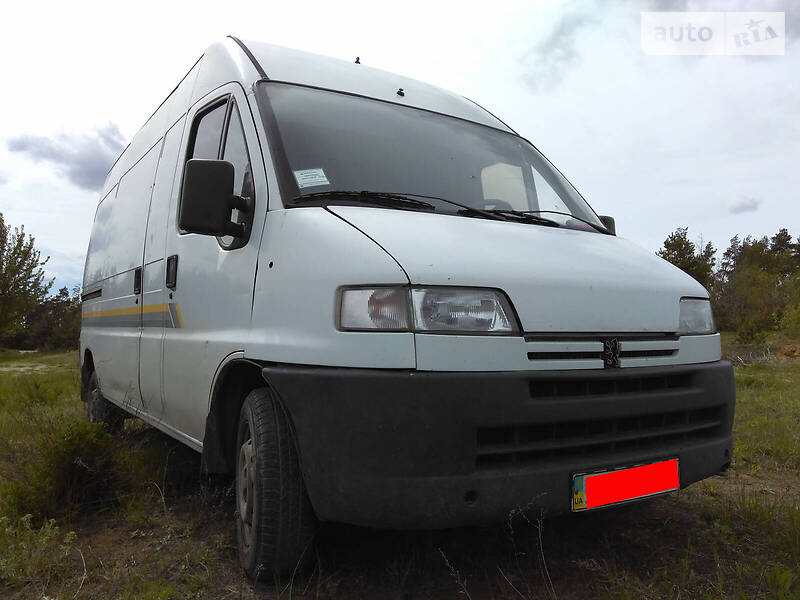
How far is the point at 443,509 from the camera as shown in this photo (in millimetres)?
1910

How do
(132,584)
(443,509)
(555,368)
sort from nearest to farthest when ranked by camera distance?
(443,509)
(555,368)
(132,584)

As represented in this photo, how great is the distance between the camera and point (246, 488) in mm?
2484

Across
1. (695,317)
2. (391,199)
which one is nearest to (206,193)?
(391,199)

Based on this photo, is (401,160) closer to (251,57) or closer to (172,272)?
(251,57)

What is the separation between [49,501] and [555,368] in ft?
9.24

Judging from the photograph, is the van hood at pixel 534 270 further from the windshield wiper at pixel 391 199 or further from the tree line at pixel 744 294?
the tree line at pixel 744 294

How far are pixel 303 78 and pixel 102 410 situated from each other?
3.61 metres

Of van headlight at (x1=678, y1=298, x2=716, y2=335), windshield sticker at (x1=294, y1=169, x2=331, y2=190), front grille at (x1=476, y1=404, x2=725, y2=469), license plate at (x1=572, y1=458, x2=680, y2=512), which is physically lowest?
license plate at (x1=572, y1=458, x2=680, y2=512)

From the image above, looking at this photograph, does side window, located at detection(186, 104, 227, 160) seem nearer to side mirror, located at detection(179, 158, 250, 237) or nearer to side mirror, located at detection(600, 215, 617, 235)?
side mirror, located at detection(179, 158, 250, 237)

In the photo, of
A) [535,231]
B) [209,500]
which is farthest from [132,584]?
[535,231]

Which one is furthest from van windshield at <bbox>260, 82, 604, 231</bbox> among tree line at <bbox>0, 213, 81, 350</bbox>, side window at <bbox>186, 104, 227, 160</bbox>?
tree line at <bbox>0, 213, 81, 350</bbox>

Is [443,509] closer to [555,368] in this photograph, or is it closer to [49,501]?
[555,368]

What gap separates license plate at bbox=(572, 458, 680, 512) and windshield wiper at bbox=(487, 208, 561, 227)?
117 cm

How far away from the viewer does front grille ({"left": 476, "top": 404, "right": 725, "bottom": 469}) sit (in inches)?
77.7
